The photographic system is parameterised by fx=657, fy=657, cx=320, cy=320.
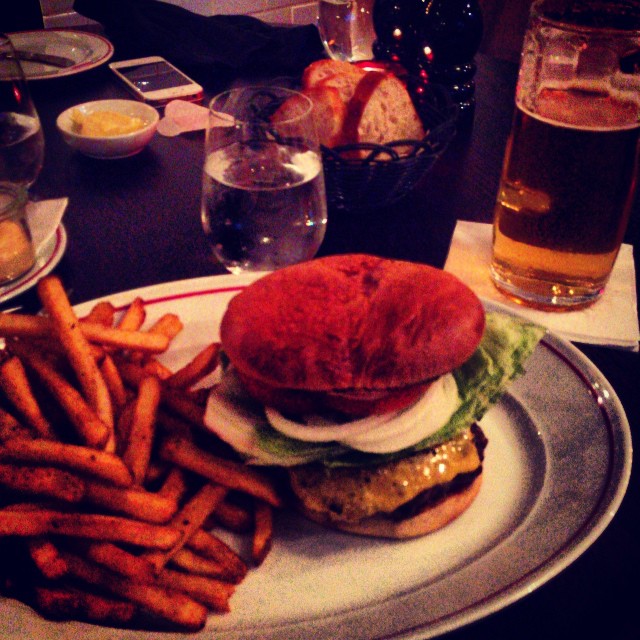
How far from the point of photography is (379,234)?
2279 mm

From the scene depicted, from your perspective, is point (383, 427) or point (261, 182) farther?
point (261, 182)

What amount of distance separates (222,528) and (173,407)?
29 cm

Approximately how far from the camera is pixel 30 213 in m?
2.21

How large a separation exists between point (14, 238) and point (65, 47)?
240 centimetres

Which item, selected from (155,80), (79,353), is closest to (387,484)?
(79,353)

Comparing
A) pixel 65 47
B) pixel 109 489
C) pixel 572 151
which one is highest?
pixel 572 151

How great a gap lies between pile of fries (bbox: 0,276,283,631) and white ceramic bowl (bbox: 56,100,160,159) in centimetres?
135

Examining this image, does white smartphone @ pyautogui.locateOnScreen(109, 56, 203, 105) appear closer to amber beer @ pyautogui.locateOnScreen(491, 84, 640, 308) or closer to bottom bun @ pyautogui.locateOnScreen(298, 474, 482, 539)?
amber beer @ pyautogui.locateOnScreen(491, 84, 640, 308)

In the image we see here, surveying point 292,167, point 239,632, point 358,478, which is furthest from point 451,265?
point 239,632

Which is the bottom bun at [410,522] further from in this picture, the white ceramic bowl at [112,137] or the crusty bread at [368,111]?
the white ceramic bowl at [112,137]

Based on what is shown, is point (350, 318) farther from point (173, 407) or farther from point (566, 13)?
point (566, 13)

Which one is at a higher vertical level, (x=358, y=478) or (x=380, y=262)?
(x=380, y=262)

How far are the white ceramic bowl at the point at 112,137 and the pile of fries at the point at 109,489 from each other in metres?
1.35

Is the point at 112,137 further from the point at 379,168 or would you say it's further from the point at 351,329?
the point at 351,329
